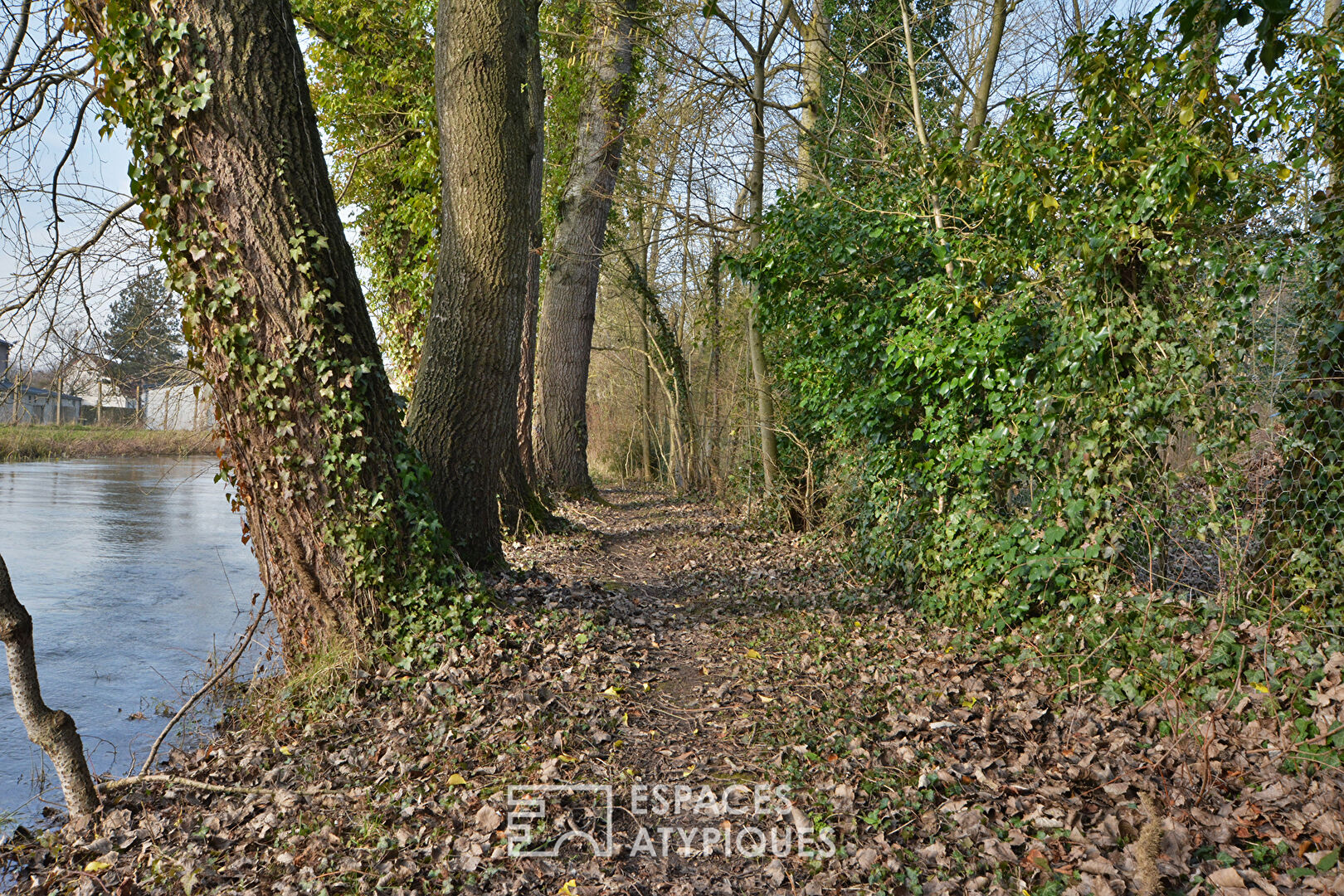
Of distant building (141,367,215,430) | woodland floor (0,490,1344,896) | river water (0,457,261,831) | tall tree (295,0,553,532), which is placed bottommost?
river water (0,457,261,831)

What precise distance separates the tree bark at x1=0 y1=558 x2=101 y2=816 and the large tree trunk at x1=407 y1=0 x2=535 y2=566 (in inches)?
105

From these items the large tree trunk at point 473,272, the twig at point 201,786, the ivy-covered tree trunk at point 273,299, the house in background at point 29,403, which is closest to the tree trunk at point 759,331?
the large tree trunk at point 473,272

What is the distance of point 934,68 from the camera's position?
10.7 metres

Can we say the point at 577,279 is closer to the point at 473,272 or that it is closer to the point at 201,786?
the point at 473,272

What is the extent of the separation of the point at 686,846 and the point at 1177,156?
173 inches

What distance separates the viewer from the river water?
566cm

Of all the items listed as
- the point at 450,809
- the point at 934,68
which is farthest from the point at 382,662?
the point at 934,68

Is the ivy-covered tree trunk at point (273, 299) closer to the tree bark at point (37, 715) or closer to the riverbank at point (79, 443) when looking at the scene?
the tree bark at point (37, 715)

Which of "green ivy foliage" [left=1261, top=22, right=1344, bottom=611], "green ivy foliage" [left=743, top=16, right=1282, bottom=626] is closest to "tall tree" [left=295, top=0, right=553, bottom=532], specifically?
"green ivy foliage" [left=743, top=16, right=1282, bottom=626]

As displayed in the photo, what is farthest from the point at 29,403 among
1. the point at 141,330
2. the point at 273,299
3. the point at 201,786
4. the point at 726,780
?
the point at 726,780

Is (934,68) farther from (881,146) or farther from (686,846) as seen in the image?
(686,846)

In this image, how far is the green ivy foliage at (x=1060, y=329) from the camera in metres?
4.62

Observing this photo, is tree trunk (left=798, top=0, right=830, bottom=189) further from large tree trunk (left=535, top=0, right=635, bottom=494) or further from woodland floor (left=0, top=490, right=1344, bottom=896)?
woodland floor (left=0, top=490, right=1344, bottom=896)

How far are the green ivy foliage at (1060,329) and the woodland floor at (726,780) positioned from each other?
36.7 inches
